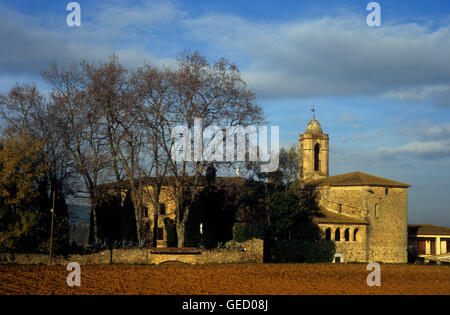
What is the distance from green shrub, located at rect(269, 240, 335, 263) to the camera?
43.0m

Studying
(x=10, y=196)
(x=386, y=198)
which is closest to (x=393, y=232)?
(x=386, y=198)

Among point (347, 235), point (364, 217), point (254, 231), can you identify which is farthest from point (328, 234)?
point (254, 231)

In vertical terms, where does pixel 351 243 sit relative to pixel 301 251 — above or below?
above

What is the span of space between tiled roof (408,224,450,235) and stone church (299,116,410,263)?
1067 centimetres

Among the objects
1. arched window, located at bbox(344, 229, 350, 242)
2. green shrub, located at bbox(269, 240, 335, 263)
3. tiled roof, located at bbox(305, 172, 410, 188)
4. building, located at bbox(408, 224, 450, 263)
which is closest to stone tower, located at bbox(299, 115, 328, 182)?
building, located at bbox(408, 224, 450, 263)

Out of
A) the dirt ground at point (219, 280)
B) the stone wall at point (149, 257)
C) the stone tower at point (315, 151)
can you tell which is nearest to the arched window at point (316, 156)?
the stone tower at point (315, 151)

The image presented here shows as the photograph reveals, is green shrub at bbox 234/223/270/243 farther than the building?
No

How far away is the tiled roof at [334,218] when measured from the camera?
1876 inches

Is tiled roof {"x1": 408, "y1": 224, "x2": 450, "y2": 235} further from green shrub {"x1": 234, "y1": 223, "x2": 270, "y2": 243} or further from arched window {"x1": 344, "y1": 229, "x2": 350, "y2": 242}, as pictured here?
green shrub {"x1": 234, "y1": 223, "x2": 270, "y2": 243}

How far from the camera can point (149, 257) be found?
3675 cm

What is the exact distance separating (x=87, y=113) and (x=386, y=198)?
93.1ft

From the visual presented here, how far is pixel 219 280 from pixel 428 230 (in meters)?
41.0

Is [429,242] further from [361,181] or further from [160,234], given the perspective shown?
[160,234]
